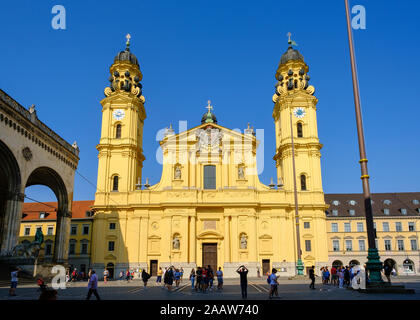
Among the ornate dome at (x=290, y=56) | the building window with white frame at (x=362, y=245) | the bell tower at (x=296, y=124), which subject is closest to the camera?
the bell tower at (x=296, y=124)

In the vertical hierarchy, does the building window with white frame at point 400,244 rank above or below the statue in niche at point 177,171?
below

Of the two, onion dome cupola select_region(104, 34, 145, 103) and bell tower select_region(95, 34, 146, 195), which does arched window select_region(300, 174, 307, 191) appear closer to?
bell tower select_region(95, 34, 146, 195)

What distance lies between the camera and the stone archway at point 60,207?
33188 millimetres

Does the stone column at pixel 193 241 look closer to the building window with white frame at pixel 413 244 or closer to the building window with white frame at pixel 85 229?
the building window with white frame at pixel 85 229

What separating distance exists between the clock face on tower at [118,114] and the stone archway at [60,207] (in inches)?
680

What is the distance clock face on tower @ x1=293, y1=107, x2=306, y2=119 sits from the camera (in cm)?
4988

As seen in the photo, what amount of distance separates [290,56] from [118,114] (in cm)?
2543

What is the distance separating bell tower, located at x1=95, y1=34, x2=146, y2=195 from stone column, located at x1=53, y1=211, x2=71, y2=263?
1202 centimetres

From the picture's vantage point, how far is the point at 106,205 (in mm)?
45844

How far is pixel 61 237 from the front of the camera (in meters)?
33.9

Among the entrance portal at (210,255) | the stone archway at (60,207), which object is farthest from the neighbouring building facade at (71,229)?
the entrance portal at (210,255)

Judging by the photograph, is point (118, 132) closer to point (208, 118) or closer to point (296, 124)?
point (208, 118)
